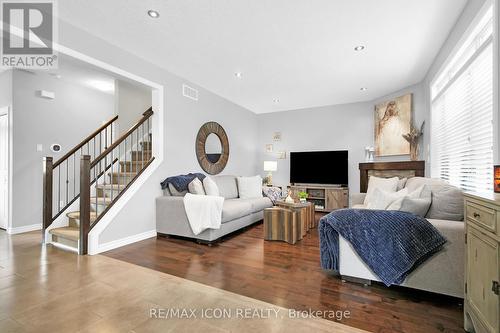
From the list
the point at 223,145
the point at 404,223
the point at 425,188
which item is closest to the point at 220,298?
the point at 404,223

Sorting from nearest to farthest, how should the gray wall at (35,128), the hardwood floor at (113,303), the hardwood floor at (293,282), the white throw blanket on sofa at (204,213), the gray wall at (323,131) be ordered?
the hardwood floor at (113,303), the hardwood floor at (293,282), the white throw blanket on sofa at (204,213), the gray wall at (35,128), the gray wall at (323,131)

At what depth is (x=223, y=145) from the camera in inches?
220

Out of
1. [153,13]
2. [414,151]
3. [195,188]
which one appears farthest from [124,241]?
[414,151]

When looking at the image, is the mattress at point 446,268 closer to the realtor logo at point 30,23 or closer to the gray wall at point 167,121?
the gray wall at point 167,121

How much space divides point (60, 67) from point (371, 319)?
540 centimetres

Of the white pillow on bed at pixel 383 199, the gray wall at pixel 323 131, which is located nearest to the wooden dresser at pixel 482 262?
the white pillow on bed at pixel 383 199

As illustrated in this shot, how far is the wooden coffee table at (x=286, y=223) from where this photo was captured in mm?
3348

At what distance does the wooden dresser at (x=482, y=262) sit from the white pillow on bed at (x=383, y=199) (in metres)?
0.77

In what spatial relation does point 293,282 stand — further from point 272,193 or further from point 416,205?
point 272,193

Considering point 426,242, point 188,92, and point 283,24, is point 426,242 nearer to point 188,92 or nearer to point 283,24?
point 283,24

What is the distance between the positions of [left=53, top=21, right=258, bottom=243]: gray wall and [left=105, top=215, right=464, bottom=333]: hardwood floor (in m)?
0.38

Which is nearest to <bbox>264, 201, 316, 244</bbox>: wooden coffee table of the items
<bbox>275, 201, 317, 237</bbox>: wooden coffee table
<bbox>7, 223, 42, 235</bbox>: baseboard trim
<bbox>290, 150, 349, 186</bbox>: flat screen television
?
<bbox>275, 201, 317, 237</bbox>: wooden coffee table

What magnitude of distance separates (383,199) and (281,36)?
2208 millimetres

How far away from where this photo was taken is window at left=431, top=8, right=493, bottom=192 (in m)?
2.22
